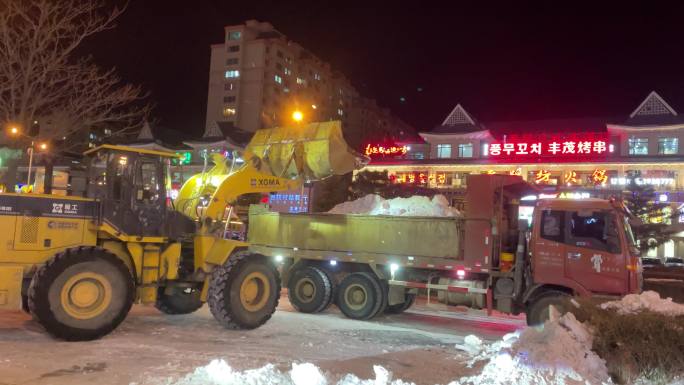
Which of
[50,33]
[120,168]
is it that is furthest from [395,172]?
[120,168]

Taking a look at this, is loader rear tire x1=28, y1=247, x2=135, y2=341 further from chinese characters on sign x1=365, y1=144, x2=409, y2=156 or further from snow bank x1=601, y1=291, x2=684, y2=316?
chinese characters on sign x1=365, y1=144, x2=409, y2=156

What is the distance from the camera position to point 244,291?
32.0 feet

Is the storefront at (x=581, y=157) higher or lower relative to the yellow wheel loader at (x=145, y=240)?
higher

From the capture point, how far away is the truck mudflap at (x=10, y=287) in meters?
7.76

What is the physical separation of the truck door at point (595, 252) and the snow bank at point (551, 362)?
318cm

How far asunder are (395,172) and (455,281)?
32.1 m

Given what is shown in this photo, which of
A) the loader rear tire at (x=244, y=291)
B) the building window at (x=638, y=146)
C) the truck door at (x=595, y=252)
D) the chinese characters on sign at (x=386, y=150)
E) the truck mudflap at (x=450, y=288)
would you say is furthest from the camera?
the chinese characters on sign at (x=386, y=150)

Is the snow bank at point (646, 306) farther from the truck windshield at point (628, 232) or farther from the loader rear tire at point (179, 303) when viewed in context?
the loader rear tire at point (179, 303)

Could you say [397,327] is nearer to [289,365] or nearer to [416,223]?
[416,223]

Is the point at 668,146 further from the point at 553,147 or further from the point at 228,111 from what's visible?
the point at 228,111

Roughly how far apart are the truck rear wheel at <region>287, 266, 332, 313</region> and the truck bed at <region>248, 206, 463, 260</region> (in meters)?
0.50

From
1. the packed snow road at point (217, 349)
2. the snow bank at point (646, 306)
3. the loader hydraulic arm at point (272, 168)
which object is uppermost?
the loader hydraulic arm at point (272, 168)

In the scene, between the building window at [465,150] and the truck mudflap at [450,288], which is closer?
the truck mudflap at [450,288]

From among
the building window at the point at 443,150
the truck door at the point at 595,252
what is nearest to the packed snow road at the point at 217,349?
the truck door at the point at 595,252
